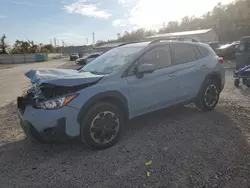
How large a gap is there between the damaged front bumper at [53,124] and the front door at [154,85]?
3.49 ft

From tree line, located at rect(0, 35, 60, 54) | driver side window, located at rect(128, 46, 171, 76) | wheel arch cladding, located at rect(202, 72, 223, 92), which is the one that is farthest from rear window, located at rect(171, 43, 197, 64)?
tree line, located at rect(0, 35, 60, 54)

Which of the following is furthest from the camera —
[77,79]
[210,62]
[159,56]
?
[210,62]

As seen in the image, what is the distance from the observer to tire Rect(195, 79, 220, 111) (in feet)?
16.7

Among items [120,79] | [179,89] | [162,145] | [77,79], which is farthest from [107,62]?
[162,145]

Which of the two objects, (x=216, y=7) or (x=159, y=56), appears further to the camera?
(x=216, y=7)

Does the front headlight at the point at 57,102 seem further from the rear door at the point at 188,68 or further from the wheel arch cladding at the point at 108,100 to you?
the rear door at the point at 188,68

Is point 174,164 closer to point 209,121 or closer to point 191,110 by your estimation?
point 209,121

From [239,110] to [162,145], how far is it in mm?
2656

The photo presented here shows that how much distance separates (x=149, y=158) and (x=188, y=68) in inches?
87.9

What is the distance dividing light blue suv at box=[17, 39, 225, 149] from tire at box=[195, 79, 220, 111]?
0.02 m

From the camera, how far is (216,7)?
51.6 m

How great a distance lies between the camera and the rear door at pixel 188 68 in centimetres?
461

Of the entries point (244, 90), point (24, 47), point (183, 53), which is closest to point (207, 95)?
point (183, 53)

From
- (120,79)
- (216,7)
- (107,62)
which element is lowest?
(120,79)
